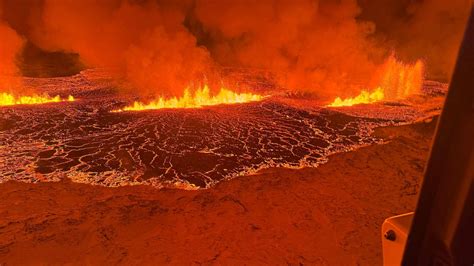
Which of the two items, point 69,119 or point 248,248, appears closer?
point 248,248

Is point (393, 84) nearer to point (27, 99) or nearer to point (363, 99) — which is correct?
point (363, 99)

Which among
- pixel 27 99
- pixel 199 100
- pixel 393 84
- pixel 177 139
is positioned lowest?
pixel 27 99

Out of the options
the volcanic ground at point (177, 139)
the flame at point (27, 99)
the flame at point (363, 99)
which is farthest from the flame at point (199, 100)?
the flame at point (27, 99)

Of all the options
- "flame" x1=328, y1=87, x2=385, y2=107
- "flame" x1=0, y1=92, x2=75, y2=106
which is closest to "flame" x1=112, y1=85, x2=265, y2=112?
"flame" x1=328, y1=87, x2=385, y2=107

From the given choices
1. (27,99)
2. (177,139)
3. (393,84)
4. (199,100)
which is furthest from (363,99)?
(27,99)

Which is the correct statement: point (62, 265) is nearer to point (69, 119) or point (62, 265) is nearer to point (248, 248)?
point (248, 248)

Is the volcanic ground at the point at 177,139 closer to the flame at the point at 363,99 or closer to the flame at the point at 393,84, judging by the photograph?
the flame at the point at 363,99

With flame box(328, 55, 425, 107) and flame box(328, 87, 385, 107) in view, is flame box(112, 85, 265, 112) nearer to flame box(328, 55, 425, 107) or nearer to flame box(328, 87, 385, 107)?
flame box(328, 87, 385, 107)

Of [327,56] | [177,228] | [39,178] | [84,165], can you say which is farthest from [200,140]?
[327,56]
